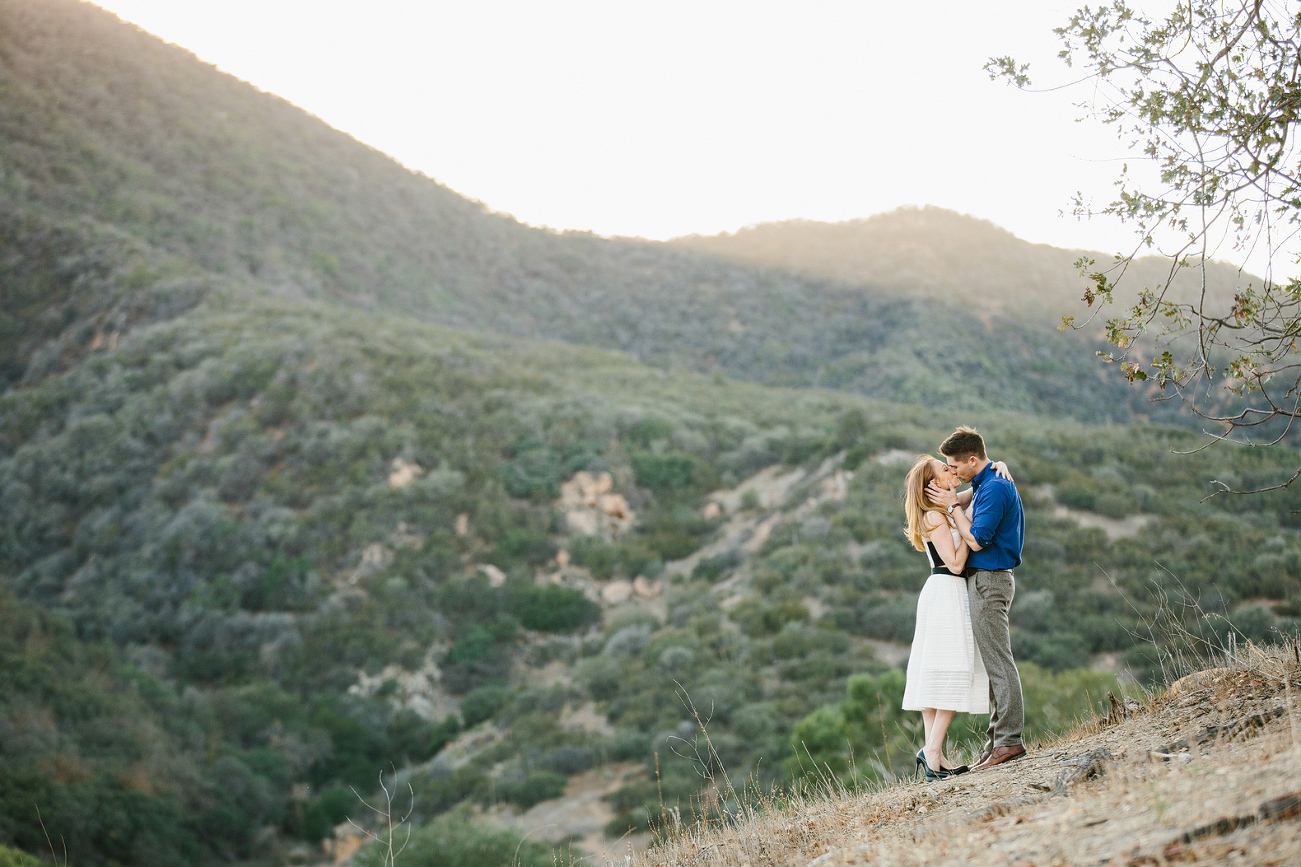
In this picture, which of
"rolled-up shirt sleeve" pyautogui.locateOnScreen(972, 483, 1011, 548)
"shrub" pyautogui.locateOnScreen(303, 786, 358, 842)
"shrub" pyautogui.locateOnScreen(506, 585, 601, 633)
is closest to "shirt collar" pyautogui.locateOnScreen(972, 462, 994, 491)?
"rolled-up shirt sleeve" pyautogui.locateOnScreen(972, 483, 1011, 548)

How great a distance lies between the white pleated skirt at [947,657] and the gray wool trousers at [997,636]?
5cm

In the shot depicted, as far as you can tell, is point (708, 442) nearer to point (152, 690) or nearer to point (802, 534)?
point (802, 534)

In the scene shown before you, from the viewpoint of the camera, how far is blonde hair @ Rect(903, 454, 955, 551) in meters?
4.19

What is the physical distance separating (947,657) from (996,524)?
28.9 inches

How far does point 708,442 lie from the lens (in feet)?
86.7

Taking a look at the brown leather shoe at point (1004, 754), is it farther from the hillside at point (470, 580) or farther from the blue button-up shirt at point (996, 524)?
the hillside at point (470, 580)

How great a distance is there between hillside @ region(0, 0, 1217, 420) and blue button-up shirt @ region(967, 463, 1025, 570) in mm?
35222

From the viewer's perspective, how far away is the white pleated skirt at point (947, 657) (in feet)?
13.3

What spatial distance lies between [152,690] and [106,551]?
7.95 metres

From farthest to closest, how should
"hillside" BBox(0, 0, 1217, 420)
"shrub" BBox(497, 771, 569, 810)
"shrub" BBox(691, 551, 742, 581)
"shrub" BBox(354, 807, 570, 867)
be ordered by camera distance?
"hillside" BBox(0, 0, 1217, 420) < "shrub" BBox(691, 551, 742, 581) < "shrub" BBox(497, 771, 569, 810) < "shrub" BBox(354, 807, 570, 867)

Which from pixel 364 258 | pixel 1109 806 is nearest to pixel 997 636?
pixel 1109 806

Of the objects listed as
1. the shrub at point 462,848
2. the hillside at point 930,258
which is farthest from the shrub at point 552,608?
the hillside at point 930,258

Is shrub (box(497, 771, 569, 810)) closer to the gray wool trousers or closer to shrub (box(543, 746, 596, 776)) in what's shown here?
shrub (box(543, 746, 596, 776))

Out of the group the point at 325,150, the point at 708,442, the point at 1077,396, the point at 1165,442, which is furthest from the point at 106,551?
the point at 1077,396
